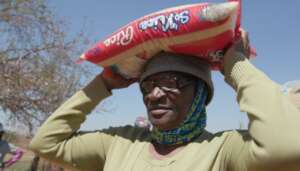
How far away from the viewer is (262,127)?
6.03ft

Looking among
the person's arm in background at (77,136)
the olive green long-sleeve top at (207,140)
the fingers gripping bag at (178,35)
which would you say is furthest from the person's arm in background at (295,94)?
the person's arm in background at (77,136)

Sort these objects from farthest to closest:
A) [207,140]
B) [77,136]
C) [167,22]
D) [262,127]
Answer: [77,136] < [167,22] < [207,140] < [262,127]

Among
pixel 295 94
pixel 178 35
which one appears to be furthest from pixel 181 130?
pixel 295 94

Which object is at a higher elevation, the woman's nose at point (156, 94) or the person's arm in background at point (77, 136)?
the woman's nose at point (156, 94)

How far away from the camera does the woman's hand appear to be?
2.71 m

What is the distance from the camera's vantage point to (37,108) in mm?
12891

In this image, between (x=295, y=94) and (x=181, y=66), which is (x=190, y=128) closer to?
(x=181, y=66)

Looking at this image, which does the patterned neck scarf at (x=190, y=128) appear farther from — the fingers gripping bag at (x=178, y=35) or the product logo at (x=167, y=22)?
the product logo at (x=167, y=22)

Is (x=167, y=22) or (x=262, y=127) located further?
(x=167, y=22)

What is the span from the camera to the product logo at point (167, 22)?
7.31ft

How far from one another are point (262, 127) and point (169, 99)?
52cm

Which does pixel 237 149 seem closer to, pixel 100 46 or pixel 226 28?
pixel 226 28

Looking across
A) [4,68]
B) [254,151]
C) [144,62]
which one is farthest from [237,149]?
[4,68]

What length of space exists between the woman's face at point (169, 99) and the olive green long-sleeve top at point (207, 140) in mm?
145
